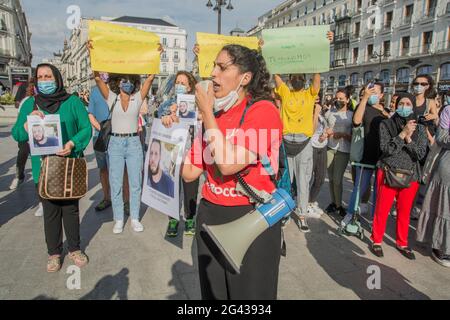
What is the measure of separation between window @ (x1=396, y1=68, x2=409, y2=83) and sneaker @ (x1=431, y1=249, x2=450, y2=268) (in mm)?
38510

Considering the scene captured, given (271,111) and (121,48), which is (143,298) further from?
(121,48)

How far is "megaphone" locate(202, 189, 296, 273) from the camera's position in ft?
5.01

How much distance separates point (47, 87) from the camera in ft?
Result: 9.72

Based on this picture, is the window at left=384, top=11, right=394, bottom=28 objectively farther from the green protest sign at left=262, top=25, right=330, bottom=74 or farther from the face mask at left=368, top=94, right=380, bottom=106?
the green protest sign at left=262, top=25, right=330, bottom=74

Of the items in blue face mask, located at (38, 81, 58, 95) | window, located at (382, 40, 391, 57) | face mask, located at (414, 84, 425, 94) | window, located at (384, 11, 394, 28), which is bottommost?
blue face mask, located at (38, 81, 58, 95)

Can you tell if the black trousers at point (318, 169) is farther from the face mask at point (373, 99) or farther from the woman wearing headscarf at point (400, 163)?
the woman wearing headscarf at point (400, 163)

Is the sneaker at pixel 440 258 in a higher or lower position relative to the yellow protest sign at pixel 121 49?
lower

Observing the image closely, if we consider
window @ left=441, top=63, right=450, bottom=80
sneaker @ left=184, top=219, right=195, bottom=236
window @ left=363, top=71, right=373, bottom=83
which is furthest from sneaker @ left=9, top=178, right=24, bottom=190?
window @ left=363, top=71, right=373, bottom=83

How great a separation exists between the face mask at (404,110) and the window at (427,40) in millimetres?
37828

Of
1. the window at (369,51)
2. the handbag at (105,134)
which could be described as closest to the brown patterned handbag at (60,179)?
the handbag at (105,134)

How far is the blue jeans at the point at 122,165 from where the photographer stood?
3927 millimetres

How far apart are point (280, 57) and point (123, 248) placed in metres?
2.89

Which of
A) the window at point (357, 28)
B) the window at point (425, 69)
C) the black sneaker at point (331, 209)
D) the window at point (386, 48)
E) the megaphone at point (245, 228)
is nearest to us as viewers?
the megaphone at point (245, 228)

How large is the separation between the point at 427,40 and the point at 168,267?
41552 mm
